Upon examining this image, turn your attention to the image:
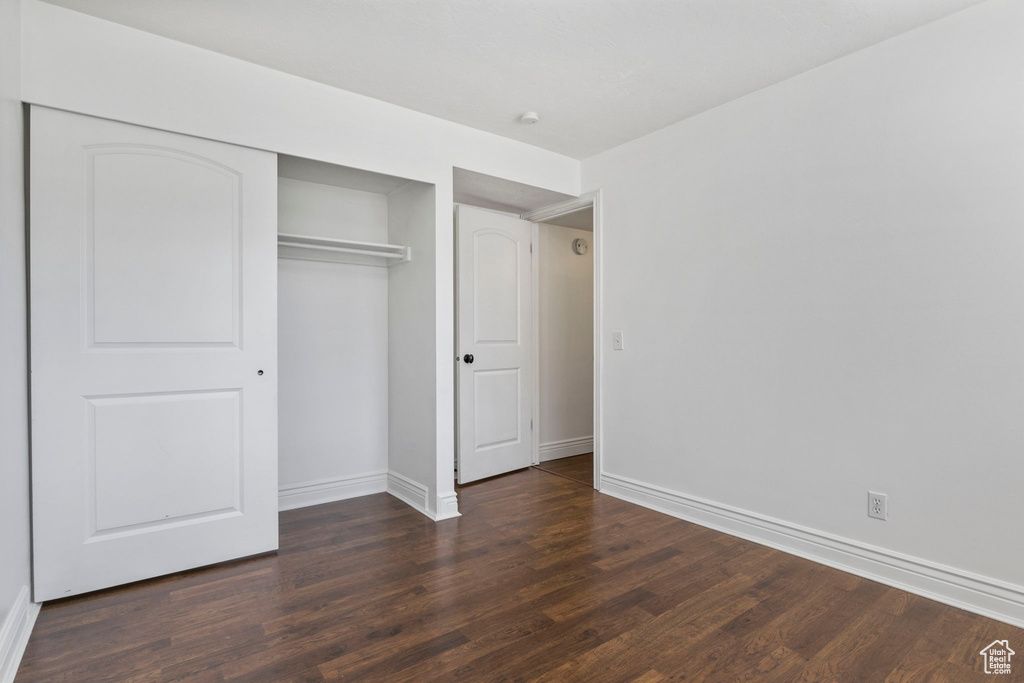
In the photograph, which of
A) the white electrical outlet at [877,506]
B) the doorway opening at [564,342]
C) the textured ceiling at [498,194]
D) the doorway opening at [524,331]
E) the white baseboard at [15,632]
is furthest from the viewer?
the doorway opening at [564,342]

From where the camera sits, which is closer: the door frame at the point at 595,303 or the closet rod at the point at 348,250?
the closet rod at the point at 348,250

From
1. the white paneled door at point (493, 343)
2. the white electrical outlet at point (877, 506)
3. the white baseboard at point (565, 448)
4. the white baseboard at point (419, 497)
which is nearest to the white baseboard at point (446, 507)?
the white baseboard at point (419, 497)

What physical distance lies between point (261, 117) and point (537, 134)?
5.64ft

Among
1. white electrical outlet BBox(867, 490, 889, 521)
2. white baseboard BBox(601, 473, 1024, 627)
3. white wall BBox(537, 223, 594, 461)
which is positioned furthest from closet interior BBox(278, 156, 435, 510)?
white electrical outlet BBox(867, 490, 889, 521)

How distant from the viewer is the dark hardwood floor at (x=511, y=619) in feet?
5.84

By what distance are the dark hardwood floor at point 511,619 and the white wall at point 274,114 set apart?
2.93ft

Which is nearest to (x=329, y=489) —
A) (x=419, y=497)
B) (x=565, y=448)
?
(x=419, y=497)

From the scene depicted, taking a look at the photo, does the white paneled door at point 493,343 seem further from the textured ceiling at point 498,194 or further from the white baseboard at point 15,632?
the white baseboard at point 15,632

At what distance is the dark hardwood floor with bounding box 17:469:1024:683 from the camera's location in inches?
70.1

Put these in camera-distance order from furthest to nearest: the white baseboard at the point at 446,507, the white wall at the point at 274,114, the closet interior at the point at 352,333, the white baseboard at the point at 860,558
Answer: the closet interior at the point at 352,333 → the white baseboard at the point at 446,507 → the white wall at the point at 274,114 → the white baseboard at the point at 860,558

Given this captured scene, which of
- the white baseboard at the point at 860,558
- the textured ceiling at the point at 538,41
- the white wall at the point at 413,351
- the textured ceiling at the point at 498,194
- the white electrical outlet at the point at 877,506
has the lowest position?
the white baseboard at the point at 860,558

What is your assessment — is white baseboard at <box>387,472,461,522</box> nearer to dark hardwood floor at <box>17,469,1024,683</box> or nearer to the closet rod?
dark hardwood floor at <box>17,469,1024,683</box>

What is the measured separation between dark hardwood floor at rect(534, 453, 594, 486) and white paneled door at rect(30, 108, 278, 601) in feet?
7.63

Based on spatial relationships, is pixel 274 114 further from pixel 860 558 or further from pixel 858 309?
pixel 860 558
